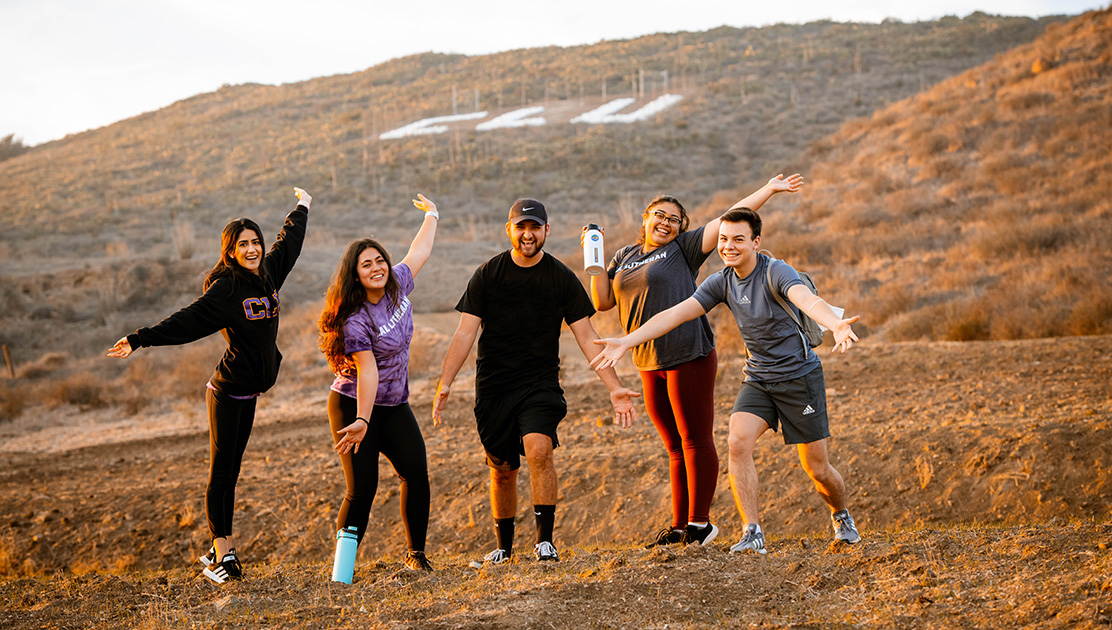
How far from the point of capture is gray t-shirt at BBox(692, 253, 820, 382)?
159 inches

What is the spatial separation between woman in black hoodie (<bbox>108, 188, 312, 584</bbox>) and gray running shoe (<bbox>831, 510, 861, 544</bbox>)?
10.5 ft

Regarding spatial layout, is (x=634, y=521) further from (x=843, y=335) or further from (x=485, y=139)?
(x=485, y=139)

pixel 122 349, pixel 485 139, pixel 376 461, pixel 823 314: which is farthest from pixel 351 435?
pixel 485 139

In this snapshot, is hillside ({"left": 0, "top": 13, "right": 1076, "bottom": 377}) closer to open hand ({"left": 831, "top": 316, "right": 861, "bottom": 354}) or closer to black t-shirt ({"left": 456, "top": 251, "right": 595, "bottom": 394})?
black t-shirt ({"left": 456, "top": 251, "right": 595, "bottom": 394})

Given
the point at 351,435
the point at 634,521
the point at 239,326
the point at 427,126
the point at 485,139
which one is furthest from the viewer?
the point at 427,126

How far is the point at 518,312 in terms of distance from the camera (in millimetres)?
4395

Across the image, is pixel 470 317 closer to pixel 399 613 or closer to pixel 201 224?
pixel 399 613

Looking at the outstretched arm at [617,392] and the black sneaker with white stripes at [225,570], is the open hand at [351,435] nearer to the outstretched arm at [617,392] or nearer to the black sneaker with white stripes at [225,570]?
the black sneaker with white stripes at [225,570]

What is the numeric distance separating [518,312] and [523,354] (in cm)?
24

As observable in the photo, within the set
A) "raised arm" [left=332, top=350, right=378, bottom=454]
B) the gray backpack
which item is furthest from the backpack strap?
"raised arm" [left=332, top=350, right=378, bottom=454]

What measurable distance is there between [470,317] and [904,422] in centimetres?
504

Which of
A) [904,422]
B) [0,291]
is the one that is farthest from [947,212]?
[0,291]

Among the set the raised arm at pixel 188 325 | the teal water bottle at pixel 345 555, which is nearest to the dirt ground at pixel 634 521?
the teal water bottle at pixel 345 555

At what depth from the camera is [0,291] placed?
2031cm
